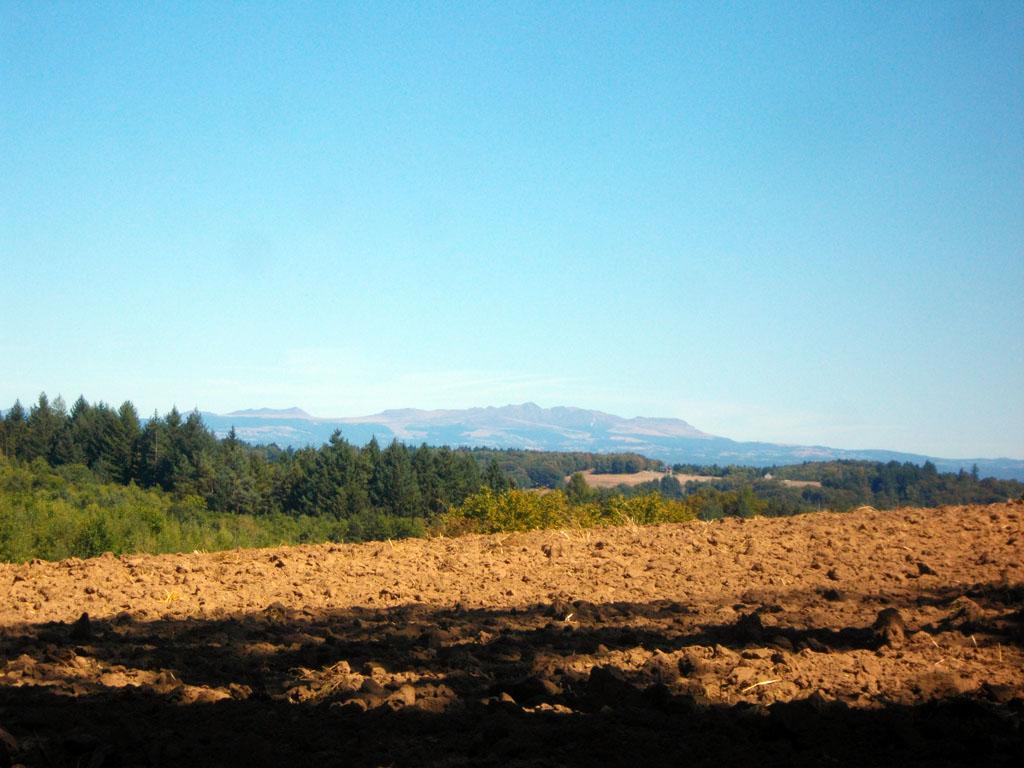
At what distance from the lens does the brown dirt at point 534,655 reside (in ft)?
14.4

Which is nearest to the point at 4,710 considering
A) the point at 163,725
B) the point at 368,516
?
the point at 163,725

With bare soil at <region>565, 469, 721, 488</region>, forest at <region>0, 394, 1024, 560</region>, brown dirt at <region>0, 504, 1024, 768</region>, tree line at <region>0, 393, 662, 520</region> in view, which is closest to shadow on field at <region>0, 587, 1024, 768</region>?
brown dirt at <region>0, 504, 1024, 768</region>

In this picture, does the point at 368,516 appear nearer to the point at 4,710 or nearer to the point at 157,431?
the point at 157,431

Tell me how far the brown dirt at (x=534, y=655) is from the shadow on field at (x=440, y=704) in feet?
0.06

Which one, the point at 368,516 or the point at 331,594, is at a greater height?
the point at 331,594

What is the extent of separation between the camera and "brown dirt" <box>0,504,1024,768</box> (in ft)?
14.4

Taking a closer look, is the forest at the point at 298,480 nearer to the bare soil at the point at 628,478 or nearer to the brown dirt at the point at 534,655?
the bare soil at the point at 628,478

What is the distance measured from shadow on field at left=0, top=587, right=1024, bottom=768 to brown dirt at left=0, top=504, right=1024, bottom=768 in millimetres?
19

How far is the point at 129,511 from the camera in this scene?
24.5 metres

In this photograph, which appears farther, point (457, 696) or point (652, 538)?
point (652, 538)

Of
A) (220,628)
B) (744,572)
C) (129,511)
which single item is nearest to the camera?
(220,628)

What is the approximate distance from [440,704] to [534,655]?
136cm

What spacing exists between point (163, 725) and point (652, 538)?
8311mm

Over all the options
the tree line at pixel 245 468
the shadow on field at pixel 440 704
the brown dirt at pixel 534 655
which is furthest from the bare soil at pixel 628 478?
the shadow on field at pixel 440 704
